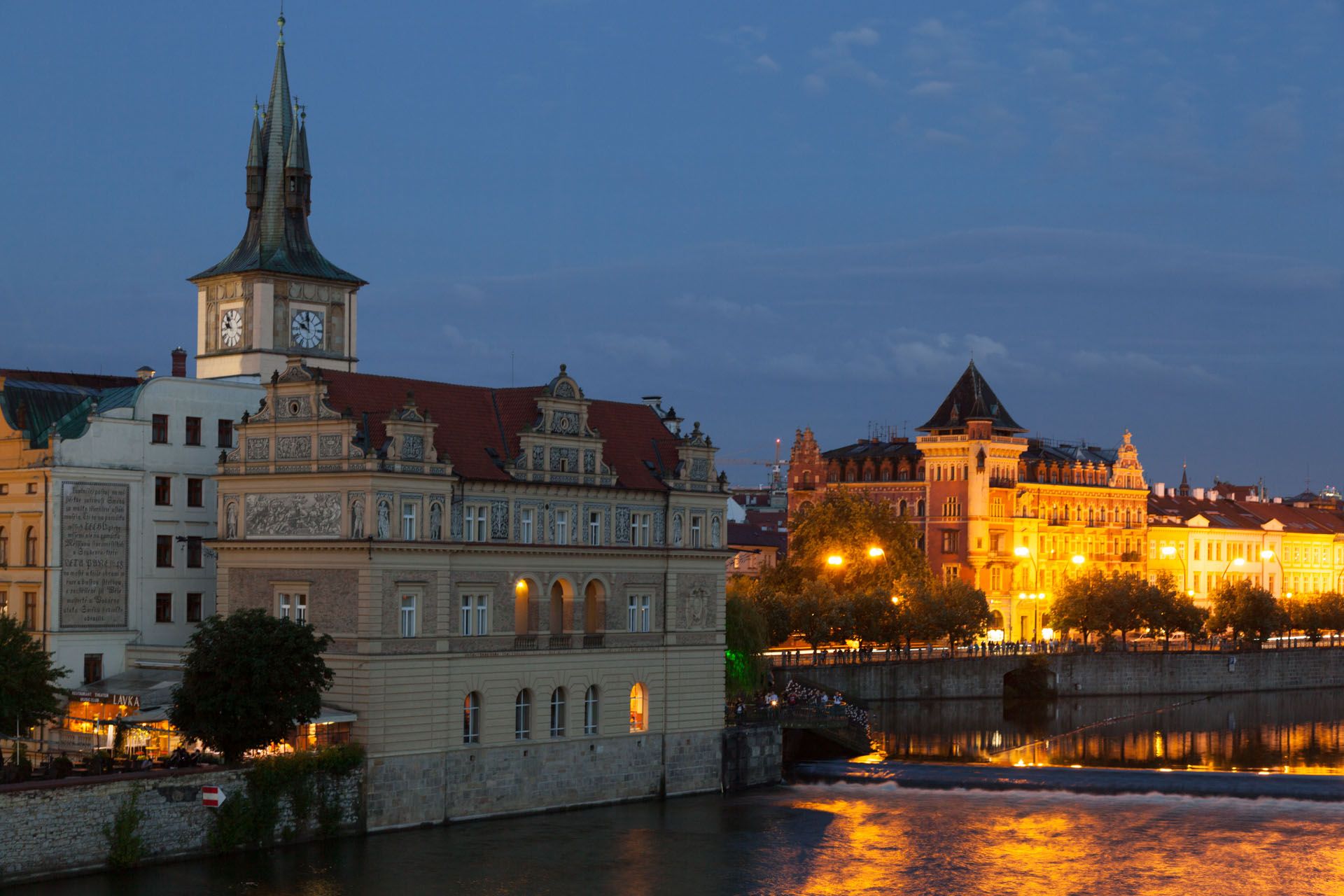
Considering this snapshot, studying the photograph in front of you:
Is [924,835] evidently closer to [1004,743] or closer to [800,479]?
[1004,743]

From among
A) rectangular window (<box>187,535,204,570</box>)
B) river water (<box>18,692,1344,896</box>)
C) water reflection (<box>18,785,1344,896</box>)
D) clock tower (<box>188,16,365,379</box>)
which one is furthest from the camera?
clock tower (<box>188,16,365,379</box>)

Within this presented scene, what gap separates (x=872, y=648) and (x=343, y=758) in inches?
2691

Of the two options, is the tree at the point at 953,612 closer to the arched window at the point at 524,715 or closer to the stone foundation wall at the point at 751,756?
the stone foundation wall at the point at 751,756

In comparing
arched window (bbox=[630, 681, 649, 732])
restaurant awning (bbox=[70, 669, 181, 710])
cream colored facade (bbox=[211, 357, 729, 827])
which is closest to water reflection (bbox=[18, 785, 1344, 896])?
cream colored facade (bbox=[211, 357, 729, 827])

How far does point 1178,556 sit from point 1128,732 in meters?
77.0

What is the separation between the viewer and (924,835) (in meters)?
71.8

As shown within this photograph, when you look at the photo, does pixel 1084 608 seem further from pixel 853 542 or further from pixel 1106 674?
pixel 853 542

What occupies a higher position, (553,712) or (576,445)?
(576,445)

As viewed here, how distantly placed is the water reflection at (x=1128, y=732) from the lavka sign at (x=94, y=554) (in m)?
36.8

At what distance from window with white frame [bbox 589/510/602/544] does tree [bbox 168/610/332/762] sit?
13.9 meters

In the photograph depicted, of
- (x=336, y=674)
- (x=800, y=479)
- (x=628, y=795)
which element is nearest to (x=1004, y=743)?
(x=628, y=795)

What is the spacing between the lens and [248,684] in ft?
211

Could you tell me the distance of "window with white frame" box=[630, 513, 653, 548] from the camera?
78.6 m

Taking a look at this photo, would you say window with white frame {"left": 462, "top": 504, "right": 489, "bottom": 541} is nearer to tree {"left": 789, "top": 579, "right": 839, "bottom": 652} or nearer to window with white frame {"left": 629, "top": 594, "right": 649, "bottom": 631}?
window with white frame {"left": 629, "top": 594, "right": 649, "bottom": 631}
